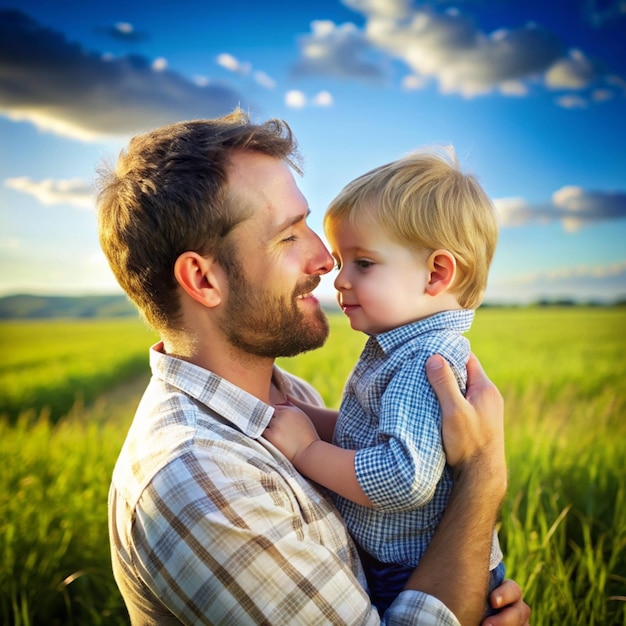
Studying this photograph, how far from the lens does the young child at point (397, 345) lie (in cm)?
174

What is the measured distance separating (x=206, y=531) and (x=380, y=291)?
0.97m

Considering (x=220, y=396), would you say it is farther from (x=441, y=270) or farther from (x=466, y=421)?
(x=441, y=270)

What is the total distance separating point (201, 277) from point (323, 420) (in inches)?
28.3

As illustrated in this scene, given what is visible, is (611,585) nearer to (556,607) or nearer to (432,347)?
(556,607)

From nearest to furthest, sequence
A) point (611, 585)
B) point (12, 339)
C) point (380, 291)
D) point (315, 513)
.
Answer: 1. point (315, 513)
2. point (380, 291)
3. point (611, 585)
4. point (12, 339)

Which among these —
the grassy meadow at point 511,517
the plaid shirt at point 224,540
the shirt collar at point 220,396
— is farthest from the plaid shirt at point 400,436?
the grassy meadow at point 511,517

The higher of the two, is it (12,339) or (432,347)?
(432,347)

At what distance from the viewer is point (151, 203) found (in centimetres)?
209

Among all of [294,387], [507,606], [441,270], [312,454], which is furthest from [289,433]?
[507,606]

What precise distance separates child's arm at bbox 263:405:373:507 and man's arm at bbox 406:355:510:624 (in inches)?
9.6

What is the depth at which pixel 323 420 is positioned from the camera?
7.59 feet

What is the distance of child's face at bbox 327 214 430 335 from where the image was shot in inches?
79.8

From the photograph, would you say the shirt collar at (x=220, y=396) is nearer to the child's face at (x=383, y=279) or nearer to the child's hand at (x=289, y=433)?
the child's hand at (x=289, y=433)

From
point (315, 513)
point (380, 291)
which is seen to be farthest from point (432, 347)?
point (315, 513)
